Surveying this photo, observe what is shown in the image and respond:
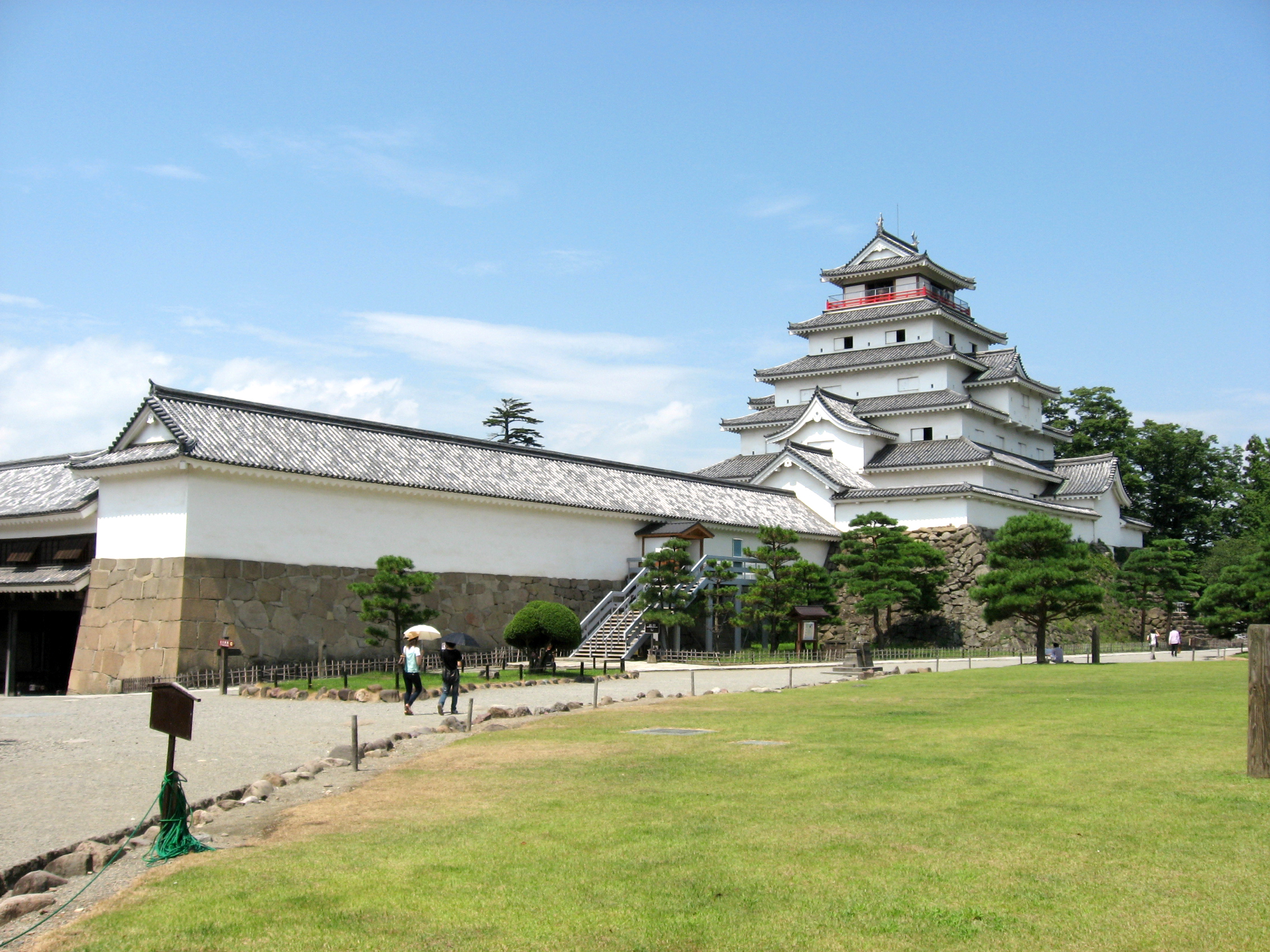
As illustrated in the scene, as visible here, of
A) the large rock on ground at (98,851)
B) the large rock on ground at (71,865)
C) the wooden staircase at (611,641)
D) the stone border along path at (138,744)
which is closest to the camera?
the large rock on ground at (71,865)

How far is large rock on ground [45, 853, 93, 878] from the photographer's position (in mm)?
8875

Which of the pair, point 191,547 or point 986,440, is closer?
point 191,547

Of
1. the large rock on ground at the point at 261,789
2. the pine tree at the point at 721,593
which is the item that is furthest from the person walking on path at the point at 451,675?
the pine tree at the point at 721,593

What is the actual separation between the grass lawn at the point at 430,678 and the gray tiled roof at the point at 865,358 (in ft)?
92.9

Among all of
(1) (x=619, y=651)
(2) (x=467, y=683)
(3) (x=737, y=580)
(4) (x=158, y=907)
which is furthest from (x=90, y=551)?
(4) (x=158, y=907)

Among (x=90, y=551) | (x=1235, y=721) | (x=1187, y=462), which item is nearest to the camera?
(x=1235, y=721)

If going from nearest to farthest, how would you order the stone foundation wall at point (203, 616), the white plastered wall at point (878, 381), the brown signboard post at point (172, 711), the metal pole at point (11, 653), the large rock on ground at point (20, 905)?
the large rock on ground at point (20, 905) < the brown signboard post at point (172, 711) < the stone foundation wall at point (203, 616) < the metal pole at point (11, 653) < the white plastered wall at point (878, 381)

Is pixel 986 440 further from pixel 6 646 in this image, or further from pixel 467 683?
pixel 6 646

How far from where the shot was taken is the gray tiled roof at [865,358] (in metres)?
53.4

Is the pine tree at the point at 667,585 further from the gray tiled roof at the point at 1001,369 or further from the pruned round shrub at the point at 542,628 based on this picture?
the gray tiled roof at the point at 1001,369

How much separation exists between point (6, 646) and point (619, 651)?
18.6m

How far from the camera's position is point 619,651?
36.0 m

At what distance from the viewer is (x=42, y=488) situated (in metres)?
34.8

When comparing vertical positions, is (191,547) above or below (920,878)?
above
